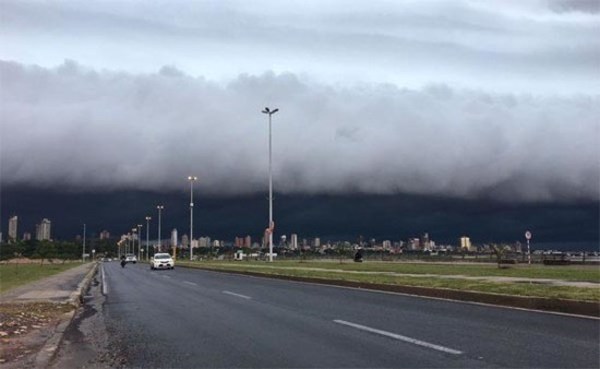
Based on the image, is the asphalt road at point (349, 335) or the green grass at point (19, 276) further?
the green grass at point (19, 276)

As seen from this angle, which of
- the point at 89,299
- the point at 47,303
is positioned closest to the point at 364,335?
the point at 47,303

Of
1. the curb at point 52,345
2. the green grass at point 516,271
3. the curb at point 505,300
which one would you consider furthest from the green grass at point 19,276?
the green grass at point 516,271

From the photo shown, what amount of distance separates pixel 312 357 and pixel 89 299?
16.0 m

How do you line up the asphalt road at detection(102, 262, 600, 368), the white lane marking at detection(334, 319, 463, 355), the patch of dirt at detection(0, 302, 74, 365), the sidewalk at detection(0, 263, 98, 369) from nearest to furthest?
the asphalt road at detection(102, 262, 600, 368) < the white lane marking at detection(334, 319, 463, 355) < the sidewalk at detection(0, 263, 98, 369) < the patch of dirt at detection(0, 302, 74, 365)

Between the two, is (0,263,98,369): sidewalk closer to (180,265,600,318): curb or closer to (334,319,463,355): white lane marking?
(334,319,463,355): white lane marking

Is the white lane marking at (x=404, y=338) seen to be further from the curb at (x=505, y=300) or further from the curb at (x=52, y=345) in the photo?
the curb at (x=52, y=345)

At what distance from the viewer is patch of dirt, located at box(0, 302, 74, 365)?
34.8 ft

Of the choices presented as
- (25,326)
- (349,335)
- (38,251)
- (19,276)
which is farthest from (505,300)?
(38,251)

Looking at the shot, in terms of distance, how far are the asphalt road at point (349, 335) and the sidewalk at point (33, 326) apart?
1131 mm

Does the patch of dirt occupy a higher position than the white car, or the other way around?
the patch of dirt

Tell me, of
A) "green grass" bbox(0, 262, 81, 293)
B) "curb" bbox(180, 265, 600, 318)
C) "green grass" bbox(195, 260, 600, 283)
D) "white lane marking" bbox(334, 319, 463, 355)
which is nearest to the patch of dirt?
"white lane marking" bbox(334, 319, 463, 355)

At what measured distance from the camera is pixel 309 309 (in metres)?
16.3

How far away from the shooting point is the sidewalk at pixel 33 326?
9869mm

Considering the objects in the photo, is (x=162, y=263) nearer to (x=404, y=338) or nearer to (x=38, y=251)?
(x=404, y=338)
